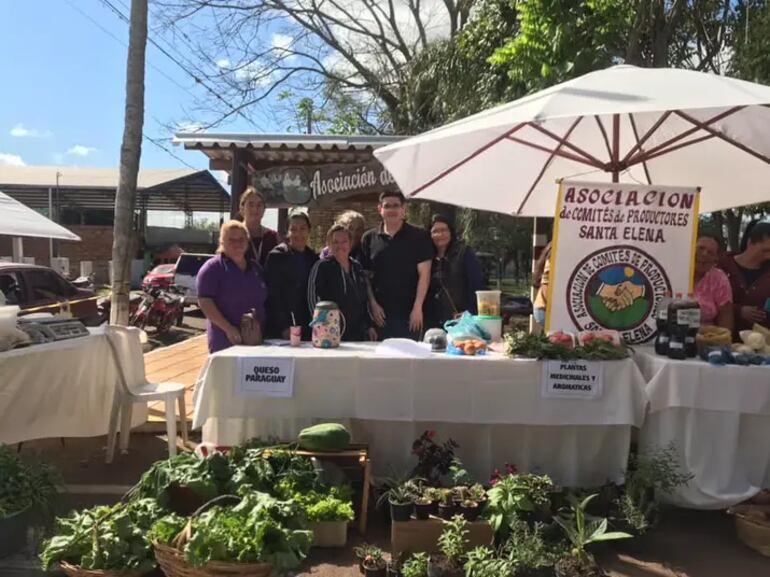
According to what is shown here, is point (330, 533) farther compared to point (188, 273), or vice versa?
point (188, 273)

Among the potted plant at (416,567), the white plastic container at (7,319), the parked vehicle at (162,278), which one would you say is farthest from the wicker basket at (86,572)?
the parked vehicle at (162,278)

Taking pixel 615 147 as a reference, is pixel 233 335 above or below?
below

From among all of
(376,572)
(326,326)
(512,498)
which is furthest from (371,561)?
(326,326)

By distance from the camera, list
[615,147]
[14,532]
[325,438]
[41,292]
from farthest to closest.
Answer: [41,292], [615,147], [325,438], [14,532]

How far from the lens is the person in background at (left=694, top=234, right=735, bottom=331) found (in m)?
4.04

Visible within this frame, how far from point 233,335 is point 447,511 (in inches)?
69.2

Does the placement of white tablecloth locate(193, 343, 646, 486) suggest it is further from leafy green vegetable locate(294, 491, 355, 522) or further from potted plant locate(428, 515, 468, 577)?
potted plant locate(428, 515, 468, 577)

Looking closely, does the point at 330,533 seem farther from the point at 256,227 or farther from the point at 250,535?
the point at 256,227

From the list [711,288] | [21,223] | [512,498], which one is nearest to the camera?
[512,498]

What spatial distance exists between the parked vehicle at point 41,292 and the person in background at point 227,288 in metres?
4.63

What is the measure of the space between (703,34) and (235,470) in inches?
327

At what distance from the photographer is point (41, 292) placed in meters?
8.71

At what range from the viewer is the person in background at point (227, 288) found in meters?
4.06

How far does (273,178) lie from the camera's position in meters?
6.44
